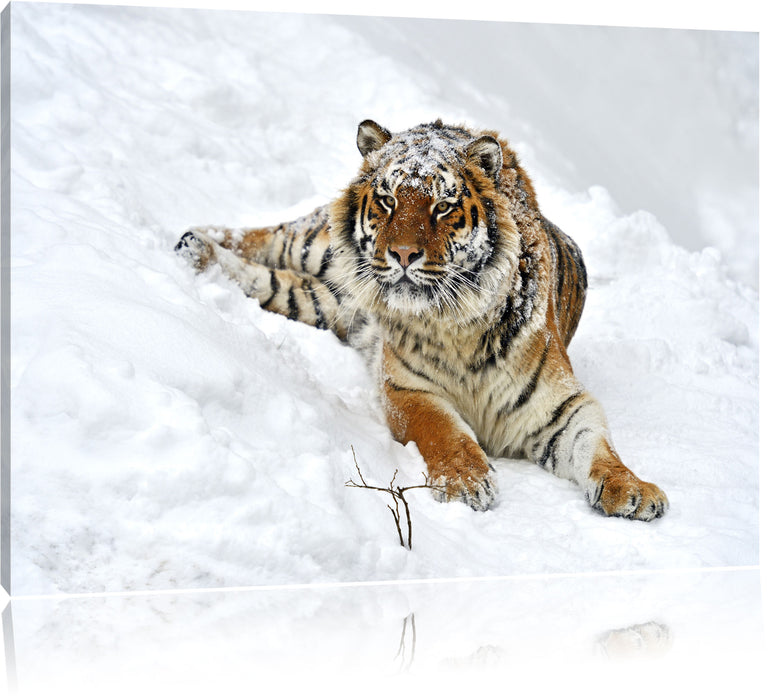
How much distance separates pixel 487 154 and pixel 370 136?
0.42 m

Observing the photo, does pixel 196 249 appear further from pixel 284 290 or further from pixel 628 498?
pixel 628 498

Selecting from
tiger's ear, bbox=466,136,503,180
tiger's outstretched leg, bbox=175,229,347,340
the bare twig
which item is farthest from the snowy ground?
tiger's ear, bbox=466,136,503,180

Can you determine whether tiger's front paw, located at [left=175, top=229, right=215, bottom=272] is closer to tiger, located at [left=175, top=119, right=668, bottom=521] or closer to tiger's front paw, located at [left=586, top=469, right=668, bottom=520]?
tiger, located at [left=175, top=119, right=668, bottom=521]

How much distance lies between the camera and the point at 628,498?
2.90 metres

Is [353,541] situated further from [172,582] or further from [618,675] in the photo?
[618,675]

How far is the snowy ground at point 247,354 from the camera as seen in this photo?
2.55m

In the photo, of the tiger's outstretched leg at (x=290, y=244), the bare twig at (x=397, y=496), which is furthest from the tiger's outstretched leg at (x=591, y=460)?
the tiger's outstretched leg at (x=290, y=244)

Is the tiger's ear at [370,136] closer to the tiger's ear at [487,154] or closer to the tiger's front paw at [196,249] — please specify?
the tiger's ear at [487,154]

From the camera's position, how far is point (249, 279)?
4125 mm

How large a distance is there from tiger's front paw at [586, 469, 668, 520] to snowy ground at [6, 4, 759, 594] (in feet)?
0.15

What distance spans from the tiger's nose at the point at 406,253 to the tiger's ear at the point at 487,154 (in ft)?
1.38

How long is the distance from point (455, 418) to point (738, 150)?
1688mm

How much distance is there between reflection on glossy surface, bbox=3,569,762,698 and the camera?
212 cm

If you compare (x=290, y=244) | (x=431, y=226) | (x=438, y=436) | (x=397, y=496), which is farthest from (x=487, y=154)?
(x=290, y=244)
